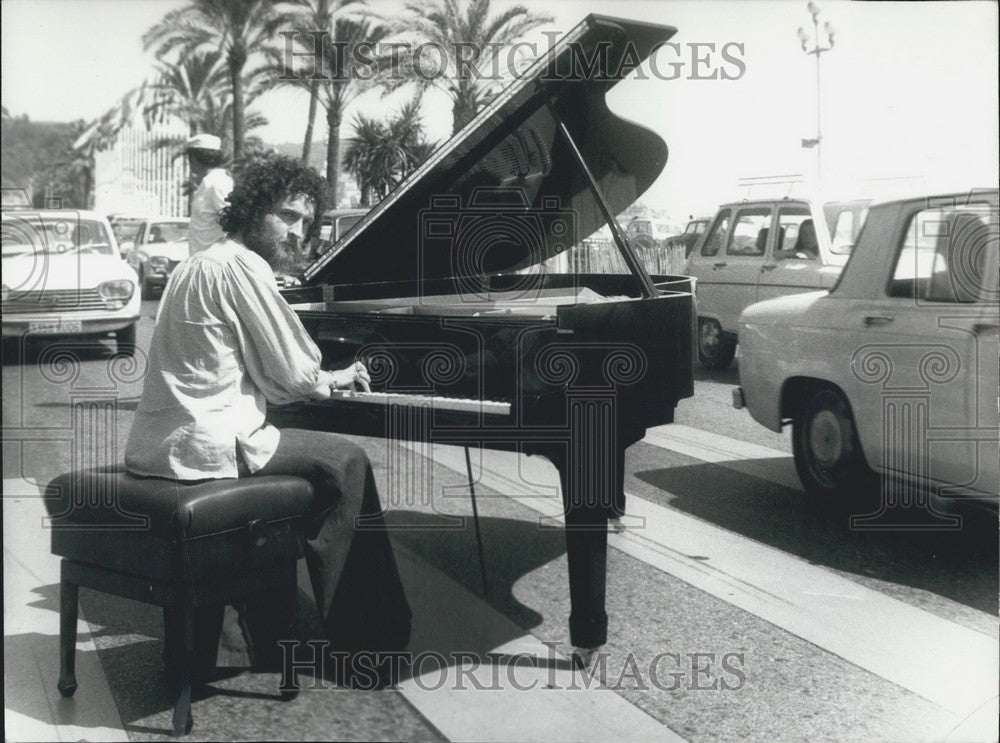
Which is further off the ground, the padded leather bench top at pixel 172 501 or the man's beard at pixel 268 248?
the man's beard at pixel 268 248

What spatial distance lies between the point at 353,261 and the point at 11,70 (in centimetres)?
171

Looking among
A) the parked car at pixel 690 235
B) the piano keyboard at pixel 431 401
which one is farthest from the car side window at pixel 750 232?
the piano keyboard at pixel 431 401

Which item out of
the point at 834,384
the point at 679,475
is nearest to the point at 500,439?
the point at 834,384

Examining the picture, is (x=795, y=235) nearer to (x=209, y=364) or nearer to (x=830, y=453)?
(x=830, y=453)

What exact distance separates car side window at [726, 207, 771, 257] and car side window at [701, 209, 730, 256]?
0.06 meters

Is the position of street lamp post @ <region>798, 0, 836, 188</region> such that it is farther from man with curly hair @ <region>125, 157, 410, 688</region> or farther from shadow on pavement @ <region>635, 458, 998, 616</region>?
man with curly hair @ <region>125, 157, 410, 688</region>

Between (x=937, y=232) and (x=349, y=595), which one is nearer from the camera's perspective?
(x=349, y=595)

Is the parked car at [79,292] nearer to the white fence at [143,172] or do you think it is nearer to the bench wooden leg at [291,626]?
the white fence at [143,172]

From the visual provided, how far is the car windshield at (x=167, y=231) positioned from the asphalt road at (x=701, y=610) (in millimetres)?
4009

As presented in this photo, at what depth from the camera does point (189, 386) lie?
3145mm

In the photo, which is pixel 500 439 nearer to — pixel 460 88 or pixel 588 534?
pixel 588 534

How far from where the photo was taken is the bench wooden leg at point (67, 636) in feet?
10.5

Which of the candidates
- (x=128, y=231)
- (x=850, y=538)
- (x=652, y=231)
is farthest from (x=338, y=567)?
(x=128, y=231)

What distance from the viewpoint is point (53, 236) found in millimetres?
7402
